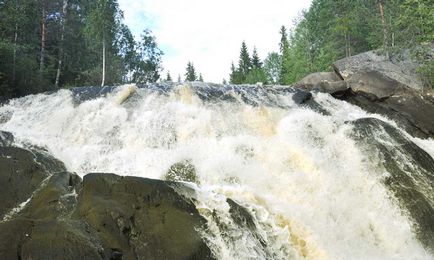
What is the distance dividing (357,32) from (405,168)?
96.2ft

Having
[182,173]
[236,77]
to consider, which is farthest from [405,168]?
[236,77]

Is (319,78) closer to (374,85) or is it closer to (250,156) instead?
(374,85)

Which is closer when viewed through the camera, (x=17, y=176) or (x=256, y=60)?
(x=17, y=176)

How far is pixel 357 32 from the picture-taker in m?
39.3

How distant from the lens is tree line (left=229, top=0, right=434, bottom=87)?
24750mm

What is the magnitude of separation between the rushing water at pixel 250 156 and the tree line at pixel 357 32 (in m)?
8.46

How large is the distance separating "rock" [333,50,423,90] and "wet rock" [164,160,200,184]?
14.3 m

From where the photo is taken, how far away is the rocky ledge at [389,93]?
19109mm

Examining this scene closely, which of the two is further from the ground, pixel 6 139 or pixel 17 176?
pixel 6 139

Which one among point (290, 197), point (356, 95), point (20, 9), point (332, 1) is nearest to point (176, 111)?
point (290, 197)

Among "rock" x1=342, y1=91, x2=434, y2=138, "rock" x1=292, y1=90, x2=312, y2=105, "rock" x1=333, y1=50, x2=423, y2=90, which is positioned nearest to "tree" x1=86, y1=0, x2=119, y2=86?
"rock" x1=333, y1=50, x2=423, y2=90

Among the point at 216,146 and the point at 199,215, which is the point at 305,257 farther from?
the point at 216,146

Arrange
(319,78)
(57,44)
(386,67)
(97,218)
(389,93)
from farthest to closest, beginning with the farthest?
1. (57,44)
2. (386,67)
3. (319,78)
4. (389,93)
5. (97,218)

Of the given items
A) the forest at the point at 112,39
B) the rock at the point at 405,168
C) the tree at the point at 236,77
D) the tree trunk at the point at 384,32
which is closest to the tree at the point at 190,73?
the tree at the point at 236,77
